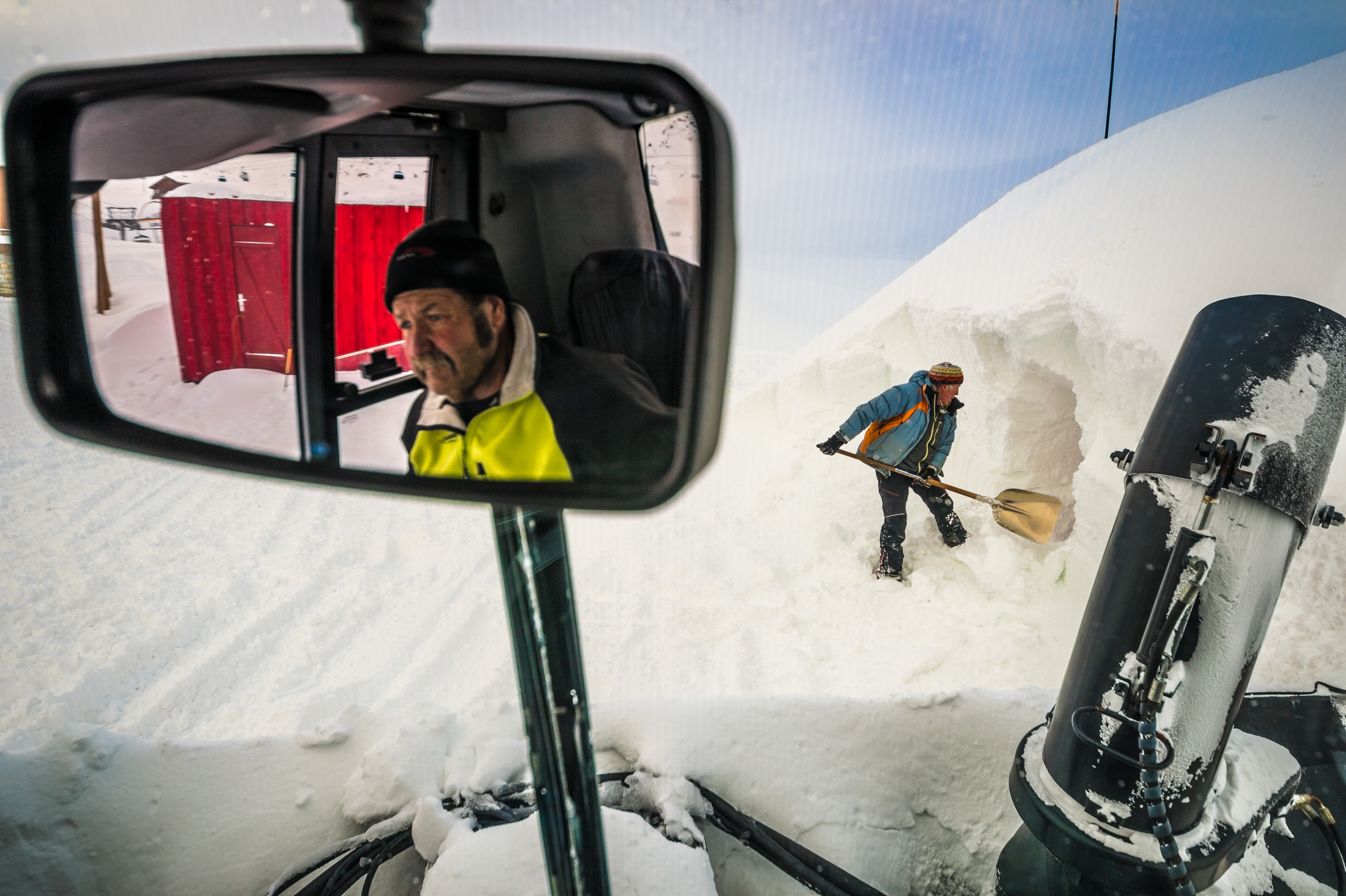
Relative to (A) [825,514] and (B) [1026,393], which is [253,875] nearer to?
(A) [825,514]

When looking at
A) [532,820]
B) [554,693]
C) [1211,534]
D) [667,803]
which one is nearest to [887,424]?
[1211,534]

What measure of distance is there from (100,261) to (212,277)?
0.19m

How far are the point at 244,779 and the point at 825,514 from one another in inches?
176

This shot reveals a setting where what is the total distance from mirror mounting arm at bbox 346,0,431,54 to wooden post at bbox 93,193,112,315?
1.69 feet

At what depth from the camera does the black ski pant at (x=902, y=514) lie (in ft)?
15.8

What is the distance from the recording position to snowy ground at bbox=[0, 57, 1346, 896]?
5.70ft

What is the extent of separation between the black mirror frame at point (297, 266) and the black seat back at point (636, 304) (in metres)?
0.02

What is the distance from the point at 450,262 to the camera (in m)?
0.69

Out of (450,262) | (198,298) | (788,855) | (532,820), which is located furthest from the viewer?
(788,855)

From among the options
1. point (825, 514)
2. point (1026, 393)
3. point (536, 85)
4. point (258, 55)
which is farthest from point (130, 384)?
point (1026, 393)

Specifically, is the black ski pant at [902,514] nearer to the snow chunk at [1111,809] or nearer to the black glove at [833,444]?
the black glove at [833,444]

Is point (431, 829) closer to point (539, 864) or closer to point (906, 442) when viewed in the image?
point (539, 864)

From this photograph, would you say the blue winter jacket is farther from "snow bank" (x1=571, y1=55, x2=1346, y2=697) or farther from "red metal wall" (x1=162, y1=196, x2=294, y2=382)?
"red metal wall" (x1=162, y1=196, x2=294, y2=382)

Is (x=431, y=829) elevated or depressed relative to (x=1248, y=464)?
depressed
